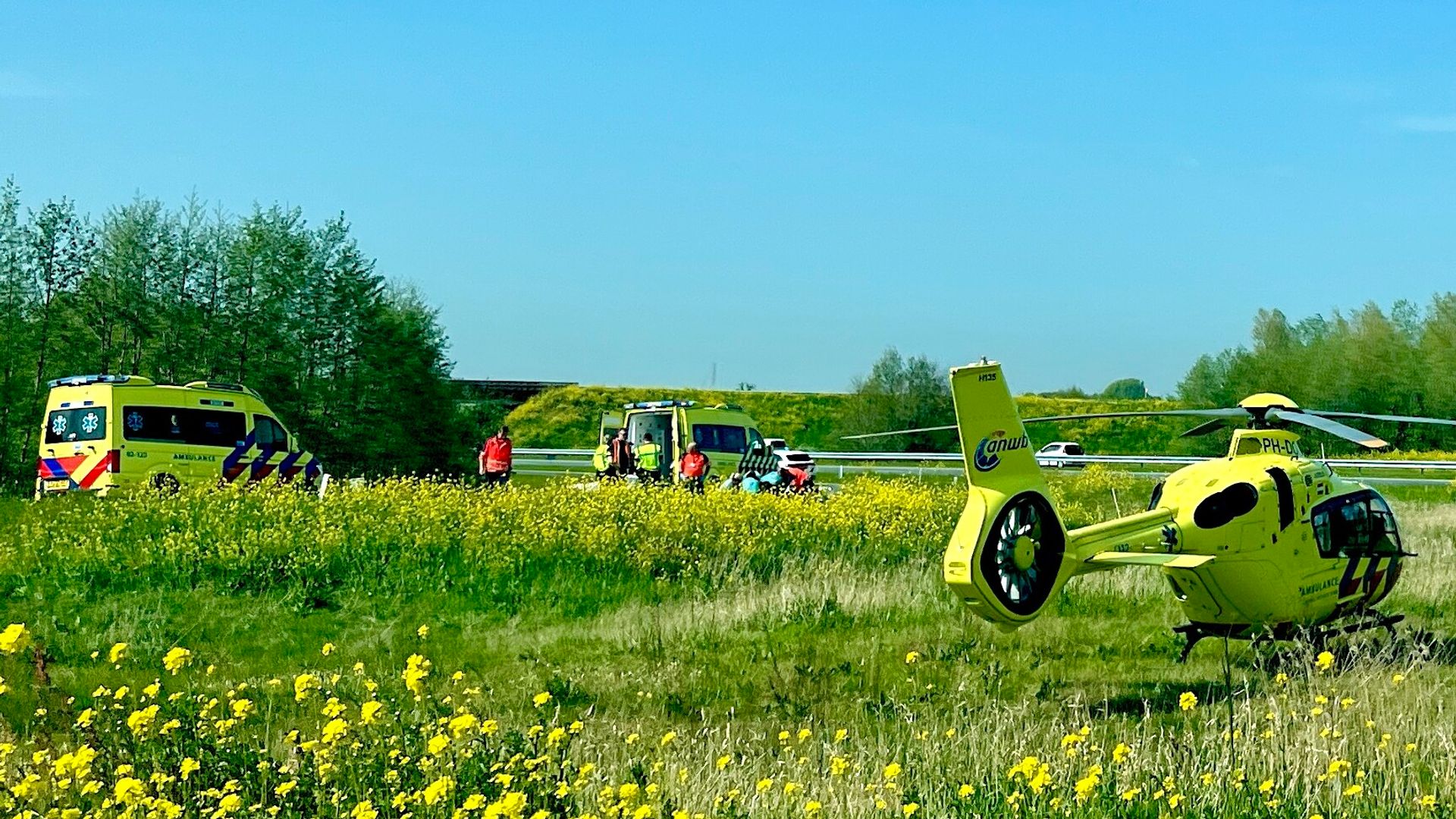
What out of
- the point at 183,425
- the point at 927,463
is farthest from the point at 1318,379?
the point at 183,425

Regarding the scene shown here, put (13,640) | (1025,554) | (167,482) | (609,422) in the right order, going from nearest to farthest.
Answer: (13,640), (1025,554), (167,482), (609,422)

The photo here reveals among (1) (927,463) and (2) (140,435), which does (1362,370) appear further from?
(2) (140,435)

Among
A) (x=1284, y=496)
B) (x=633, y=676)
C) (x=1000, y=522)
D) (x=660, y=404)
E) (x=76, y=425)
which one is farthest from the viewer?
(x=660, y=404)

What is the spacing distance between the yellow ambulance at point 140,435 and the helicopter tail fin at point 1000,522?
1419 centimetres

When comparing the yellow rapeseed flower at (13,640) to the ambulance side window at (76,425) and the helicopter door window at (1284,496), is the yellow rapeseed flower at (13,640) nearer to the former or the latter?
the helicopter door window at (1284,496)

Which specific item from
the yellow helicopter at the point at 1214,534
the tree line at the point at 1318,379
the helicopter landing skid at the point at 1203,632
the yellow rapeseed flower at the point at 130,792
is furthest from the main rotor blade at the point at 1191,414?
the tree line at the point at 1318,379

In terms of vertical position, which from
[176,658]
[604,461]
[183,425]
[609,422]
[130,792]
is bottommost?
[130,792]

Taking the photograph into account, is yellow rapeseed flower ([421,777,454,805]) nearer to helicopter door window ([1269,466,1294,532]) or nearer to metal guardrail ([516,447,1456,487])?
helicopter door window ([1269,466,1294,532])

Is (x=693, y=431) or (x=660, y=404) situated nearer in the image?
(x=693, y=431)

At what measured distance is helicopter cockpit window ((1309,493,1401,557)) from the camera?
11.2 metres

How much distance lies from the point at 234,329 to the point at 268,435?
13.2m

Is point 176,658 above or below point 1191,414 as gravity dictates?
below

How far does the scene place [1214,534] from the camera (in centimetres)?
1062

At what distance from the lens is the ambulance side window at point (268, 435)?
24.0 m
